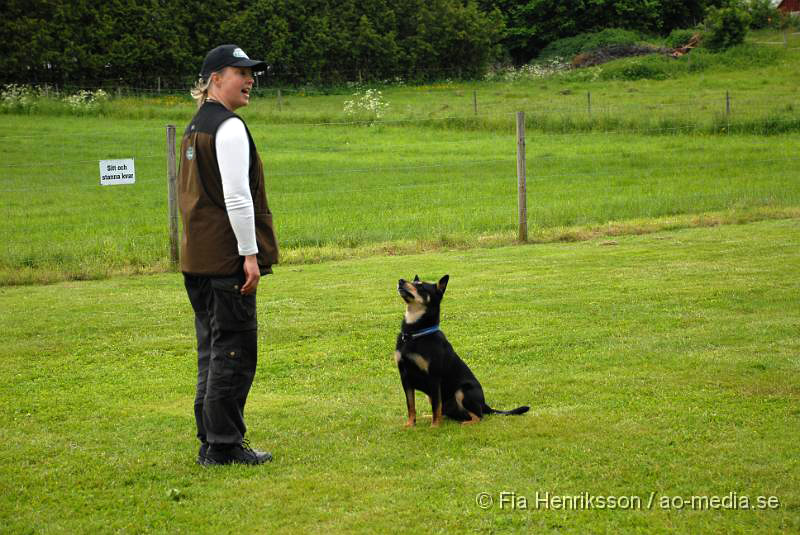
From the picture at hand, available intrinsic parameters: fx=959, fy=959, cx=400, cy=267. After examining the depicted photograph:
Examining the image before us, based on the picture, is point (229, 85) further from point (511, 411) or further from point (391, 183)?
point (391, 183)

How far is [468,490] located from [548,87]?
132ft

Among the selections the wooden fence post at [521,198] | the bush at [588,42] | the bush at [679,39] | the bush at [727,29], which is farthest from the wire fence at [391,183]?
the bush at [588,42]

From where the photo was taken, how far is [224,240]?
534 centimetres

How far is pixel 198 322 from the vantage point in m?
5.70

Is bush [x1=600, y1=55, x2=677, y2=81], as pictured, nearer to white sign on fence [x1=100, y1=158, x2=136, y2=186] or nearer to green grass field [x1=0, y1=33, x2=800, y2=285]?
green grass field [x1=0, y1=33, x2=800, y2=285]

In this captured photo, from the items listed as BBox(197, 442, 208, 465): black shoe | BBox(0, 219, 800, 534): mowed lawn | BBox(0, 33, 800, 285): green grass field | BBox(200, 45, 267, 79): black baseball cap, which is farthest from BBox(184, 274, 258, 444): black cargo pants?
BBox(0, 33, 800, 285): green grass field

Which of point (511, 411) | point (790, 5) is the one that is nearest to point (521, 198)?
point (511, 411)

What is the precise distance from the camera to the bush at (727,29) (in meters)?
46.8

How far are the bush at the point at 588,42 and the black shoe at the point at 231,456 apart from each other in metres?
54.9

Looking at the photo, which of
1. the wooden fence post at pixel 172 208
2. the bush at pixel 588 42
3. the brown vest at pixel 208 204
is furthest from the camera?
the bush at pixel 588 42

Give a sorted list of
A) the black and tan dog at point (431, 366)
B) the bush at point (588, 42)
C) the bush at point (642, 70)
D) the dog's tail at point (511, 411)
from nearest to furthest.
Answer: the black and tan dog at point (431, 366), the dog's tail at point (511, 411), the bush at point (642, 70), the bush at point (588, 42)

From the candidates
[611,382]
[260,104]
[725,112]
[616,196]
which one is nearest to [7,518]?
Result: [611,382]

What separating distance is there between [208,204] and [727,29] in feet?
154

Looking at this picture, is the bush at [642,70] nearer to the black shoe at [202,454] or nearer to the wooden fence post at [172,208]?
the wooden fence post at [172,208]
